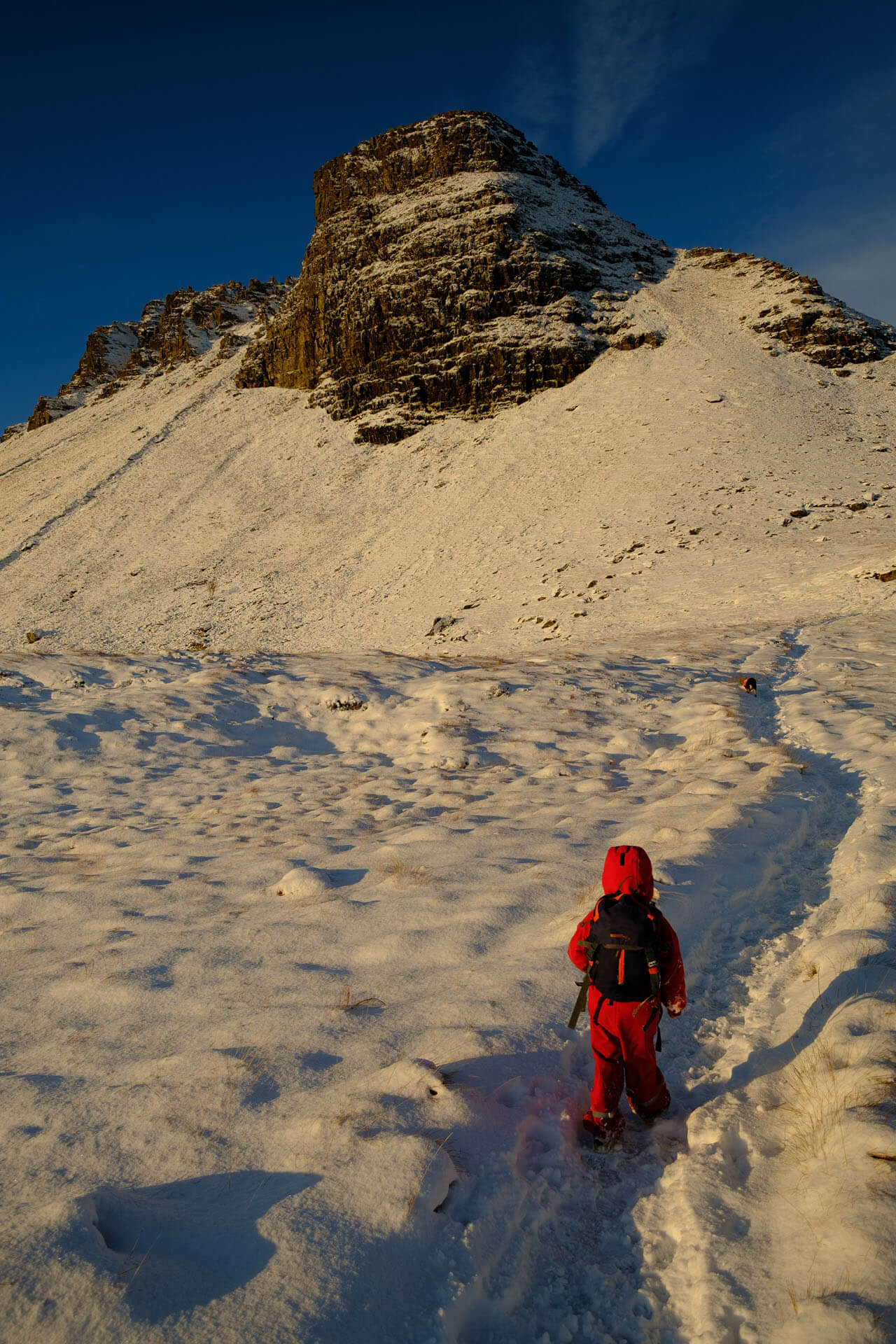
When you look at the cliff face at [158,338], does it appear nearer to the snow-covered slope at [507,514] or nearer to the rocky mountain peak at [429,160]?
the rocky mountain peak at [429,160]

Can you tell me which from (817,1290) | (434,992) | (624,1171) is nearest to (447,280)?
(434,992)

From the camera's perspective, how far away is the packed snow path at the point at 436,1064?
82.7 inches

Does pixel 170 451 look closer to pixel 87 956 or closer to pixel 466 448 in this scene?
pixel 466 448

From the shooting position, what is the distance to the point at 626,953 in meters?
3.00

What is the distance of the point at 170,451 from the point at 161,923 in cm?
4949

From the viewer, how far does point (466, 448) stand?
123ft

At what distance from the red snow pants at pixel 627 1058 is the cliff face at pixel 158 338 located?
7957 centimetres

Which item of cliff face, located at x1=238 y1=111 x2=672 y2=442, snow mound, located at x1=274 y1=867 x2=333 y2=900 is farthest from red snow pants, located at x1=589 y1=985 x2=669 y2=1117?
cliff face, located at x1=238 y1=111 x2=672 y2=442

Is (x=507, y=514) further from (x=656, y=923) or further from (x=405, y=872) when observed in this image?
(x=656, y=923)

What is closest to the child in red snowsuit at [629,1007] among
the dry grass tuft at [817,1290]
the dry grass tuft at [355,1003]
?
the dry grass tuft at [817,1290]

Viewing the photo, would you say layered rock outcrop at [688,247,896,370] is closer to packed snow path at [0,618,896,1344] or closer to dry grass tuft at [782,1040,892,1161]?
packed snow path at [0,618,896,1344]

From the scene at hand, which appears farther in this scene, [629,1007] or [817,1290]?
[629,1007]

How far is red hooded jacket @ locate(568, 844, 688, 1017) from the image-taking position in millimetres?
3107

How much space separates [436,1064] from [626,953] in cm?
117
